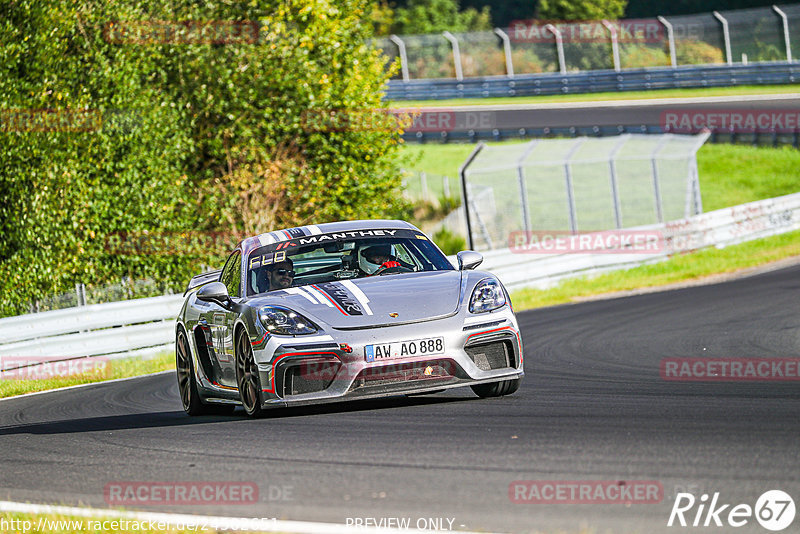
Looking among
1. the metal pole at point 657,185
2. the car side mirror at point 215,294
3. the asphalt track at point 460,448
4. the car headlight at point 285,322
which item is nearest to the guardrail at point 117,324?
the asphalt track at point 460,448

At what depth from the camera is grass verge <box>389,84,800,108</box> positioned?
3975cm

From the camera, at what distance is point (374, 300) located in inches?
315

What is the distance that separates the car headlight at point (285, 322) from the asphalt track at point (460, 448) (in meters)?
0.59

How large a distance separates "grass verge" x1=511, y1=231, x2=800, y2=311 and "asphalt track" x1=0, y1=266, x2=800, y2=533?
9.18 metres

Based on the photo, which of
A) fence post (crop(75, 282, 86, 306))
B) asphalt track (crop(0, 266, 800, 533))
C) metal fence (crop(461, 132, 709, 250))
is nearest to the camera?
asphalt track (crop(0, 266, 800, 533))

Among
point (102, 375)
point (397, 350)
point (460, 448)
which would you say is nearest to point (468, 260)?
point (397, 350)

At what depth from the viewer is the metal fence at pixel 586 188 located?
24.1 m

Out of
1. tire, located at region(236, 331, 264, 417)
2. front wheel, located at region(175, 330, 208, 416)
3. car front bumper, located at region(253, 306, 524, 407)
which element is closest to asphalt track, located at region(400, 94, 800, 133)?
front wheel, located at region(175, 330, 208, 416)

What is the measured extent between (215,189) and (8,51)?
595 cm

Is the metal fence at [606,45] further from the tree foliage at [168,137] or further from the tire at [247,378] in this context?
the tire at [247,378]

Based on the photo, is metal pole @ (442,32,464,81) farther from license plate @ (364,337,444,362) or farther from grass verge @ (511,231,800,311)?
license plate @ (364,337,444,362)

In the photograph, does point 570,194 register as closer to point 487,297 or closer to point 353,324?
point 487,297

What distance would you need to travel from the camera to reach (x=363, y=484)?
5609mm

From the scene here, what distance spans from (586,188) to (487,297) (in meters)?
21.7
